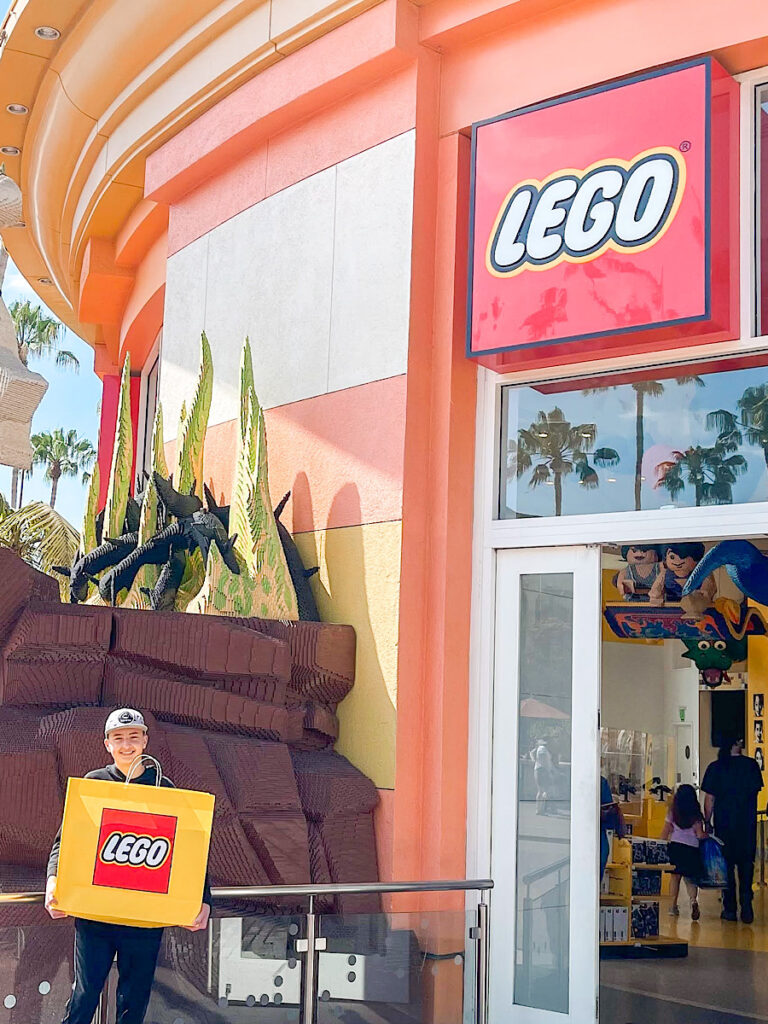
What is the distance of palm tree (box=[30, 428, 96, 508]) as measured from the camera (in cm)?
4497

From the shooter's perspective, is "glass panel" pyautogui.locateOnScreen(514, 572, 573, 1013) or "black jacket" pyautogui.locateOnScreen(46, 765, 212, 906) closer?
"black jacket" pyautogui.locateOnScreen(46, 765, 212, 906)

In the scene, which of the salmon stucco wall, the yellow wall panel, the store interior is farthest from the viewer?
the store interior

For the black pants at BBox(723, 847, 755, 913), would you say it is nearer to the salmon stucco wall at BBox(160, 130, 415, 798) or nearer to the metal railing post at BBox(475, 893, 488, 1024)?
the salmon stucco wall at BBox(160, 130, 415, 798)

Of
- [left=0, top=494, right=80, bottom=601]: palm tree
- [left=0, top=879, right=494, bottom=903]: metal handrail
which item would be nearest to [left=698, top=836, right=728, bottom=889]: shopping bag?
[left=0, top=879, right=494, bottom=903]: metal handrail

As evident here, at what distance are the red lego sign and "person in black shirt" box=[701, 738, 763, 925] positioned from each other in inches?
295

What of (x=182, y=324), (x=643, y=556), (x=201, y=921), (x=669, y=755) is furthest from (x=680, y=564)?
(x=669, y=755)

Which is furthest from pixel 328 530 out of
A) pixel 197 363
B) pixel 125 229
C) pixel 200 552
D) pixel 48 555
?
pixel 48 555

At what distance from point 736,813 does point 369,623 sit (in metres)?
5.44

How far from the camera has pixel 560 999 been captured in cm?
631

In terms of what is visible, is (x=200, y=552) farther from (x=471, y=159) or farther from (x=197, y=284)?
(x=471, y=159)

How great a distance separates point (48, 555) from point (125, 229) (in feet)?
A: 20.9

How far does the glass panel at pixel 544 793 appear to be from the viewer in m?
6.40

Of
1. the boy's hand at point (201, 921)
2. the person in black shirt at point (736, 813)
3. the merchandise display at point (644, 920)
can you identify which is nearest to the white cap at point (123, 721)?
the boy's hand at point (201, 921)

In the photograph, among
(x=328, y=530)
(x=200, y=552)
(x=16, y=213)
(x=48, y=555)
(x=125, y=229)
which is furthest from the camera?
(x=48, y=555)
